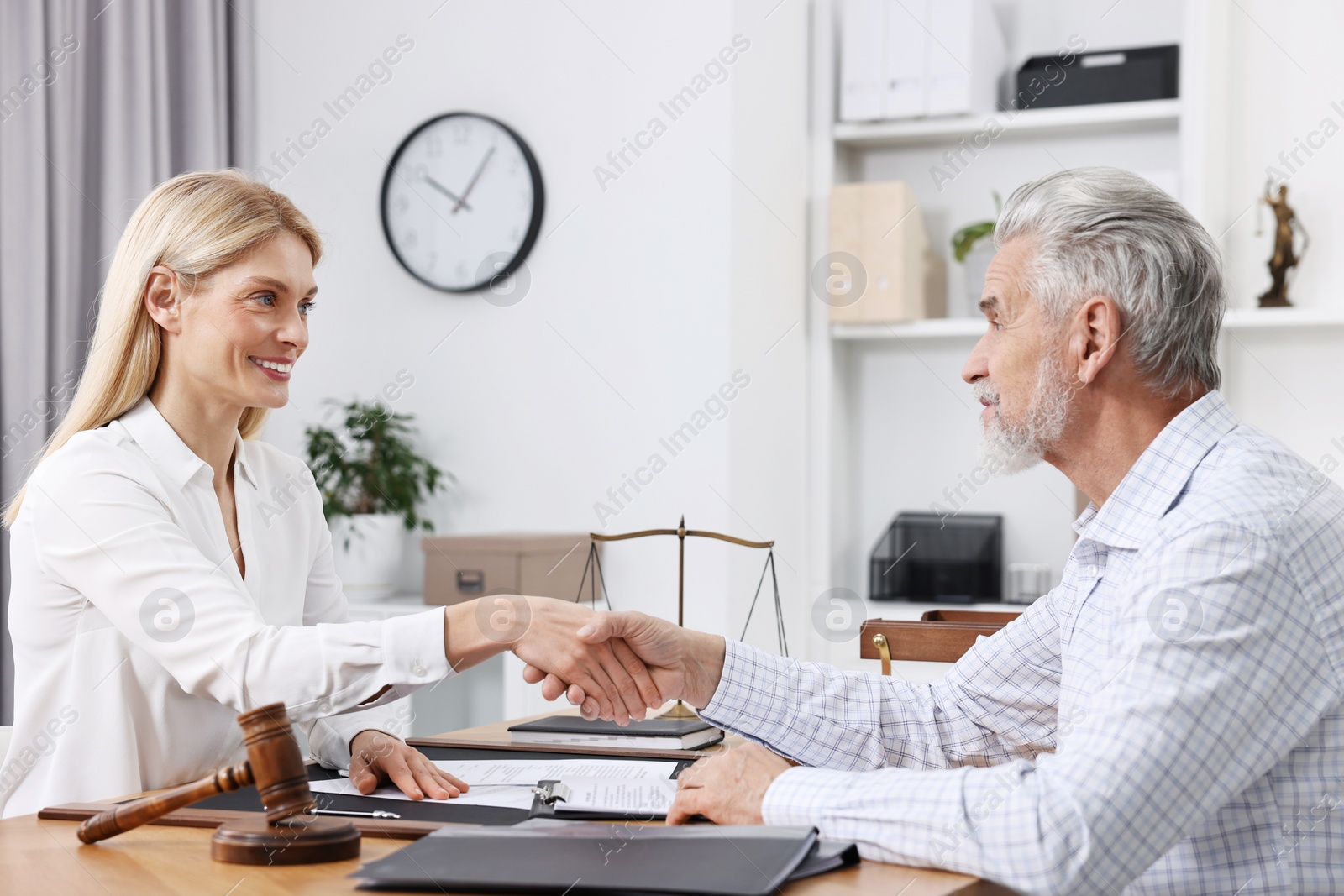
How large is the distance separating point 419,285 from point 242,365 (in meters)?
1.67

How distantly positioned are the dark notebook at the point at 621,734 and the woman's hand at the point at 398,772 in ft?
0.82

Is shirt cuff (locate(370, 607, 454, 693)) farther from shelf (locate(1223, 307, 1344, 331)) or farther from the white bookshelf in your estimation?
shelf (locate(1223, 307, 1344, 331))

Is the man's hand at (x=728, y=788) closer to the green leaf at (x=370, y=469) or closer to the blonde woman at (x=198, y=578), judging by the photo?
the blonde woman at (x=198, y=578)

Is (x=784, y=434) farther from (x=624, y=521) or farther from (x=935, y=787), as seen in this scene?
(x=935, y=787)

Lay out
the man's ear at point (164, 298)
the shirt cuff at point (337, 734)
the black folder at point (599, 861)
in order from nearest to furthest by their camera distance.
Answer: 1. the black folder at point (599, 861)
2. the shirt cuff at point (337, 734)
3. the man's ear at point (164, 298)

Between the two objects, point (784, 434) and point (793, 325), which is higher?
point (793, 325)

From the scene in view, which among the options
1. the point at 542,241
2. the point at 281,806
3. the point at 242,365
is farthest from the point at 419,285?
the point at 281,806

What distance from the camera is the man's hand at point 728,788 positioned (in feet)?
3.55

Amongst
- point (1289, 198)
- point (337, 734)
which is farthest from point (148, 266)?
point (1289, 198)

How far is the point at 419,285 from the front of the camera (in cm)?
328

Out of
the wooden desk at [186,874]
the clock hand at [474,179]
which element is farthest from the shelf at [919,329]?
the wooden desk at [186,874]

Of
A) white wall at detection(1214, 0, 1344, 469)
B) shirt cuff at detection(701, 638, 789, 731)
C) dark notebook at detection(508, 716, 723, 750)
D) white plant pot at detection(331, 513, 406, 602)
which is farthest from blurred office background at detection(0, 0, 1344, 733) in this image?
shirt cuff at detection(701, 638, 789, 731)

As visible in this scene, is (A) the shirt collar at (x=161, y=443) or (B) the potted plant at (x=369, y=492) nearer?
(A) the shirt collar at (x=161, y=443)

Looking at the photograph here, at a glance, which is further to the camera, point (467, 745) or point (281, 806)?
point (467, 745)
